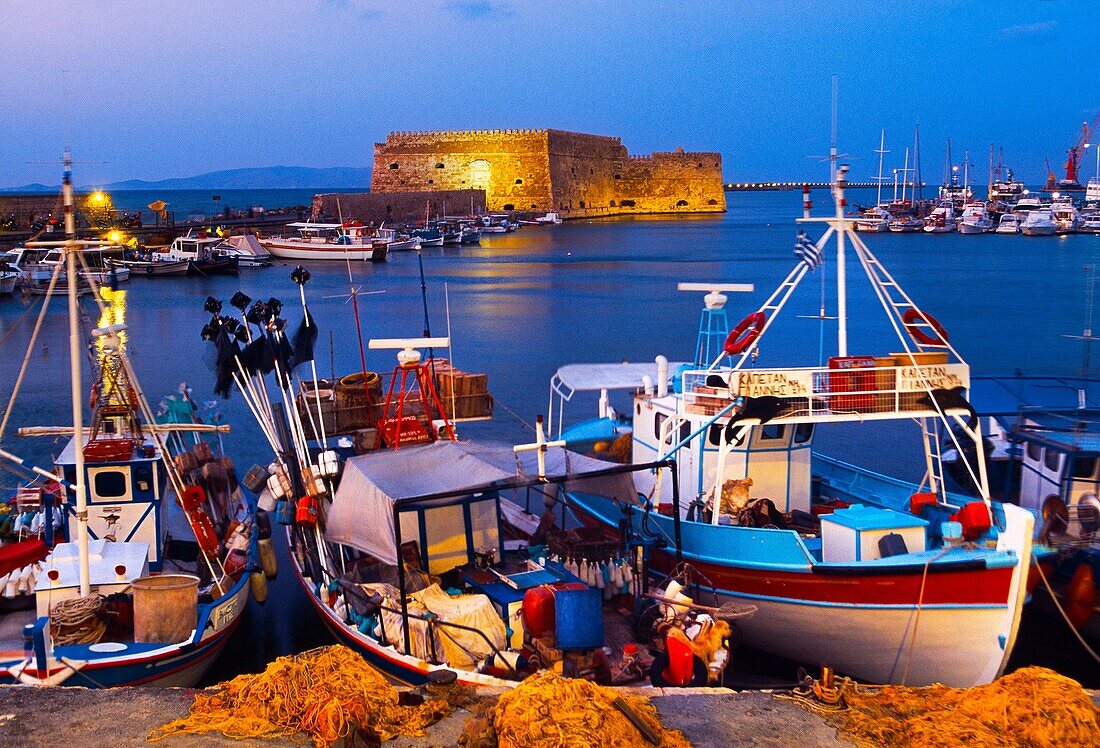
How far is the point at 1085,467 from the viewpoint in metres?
11.3

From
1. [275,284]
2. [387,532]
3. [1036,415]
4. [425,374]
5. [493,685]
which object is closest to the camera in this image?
[493,685]

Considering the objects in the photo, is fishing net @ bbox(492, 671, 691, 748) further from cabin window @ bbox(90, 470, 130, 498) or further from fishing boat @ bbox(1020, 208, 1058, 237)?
fishing boat @ bbox(1020, 208, 1058, 237)

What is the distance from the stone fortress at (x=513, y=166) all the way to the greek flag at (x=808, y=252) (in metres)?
70.5

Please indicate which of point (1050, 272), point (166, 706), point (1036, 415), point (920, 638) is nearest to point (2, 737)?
point (166, 706)

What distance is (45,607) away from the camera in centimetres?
918

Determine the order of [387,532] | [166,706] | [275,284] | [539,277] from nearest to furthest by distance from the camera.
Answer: [166,706], [387,532], [275,284], [539,277]

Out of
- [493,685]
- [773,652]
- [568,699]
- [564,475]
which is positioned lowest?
[773,652]

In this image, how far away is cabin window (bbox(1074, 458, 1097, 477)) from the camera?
11.2 metres

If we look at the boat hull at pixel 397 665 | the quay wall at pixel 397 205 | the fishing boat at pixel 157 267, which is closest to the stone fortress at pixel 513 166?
the quay wall at pixel 397 205

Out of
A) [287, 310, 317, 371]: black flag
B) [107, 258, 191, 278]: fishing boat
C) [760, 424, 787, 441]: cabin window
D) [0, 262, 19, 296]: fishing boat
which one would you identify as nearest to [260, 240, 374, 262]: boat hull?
[107, 258, 191, 278]: fishing boat

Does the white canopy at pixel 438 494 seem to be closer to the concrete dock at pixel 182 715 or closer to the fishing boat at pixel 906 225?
the concrete dock at pixel 182 715

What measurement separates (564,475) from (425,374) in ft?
10.9

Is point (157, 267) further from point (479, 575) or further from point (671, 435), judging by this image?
point (479, 575)

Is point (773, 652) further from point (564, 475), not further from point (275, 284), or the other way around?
point (275, 284)
